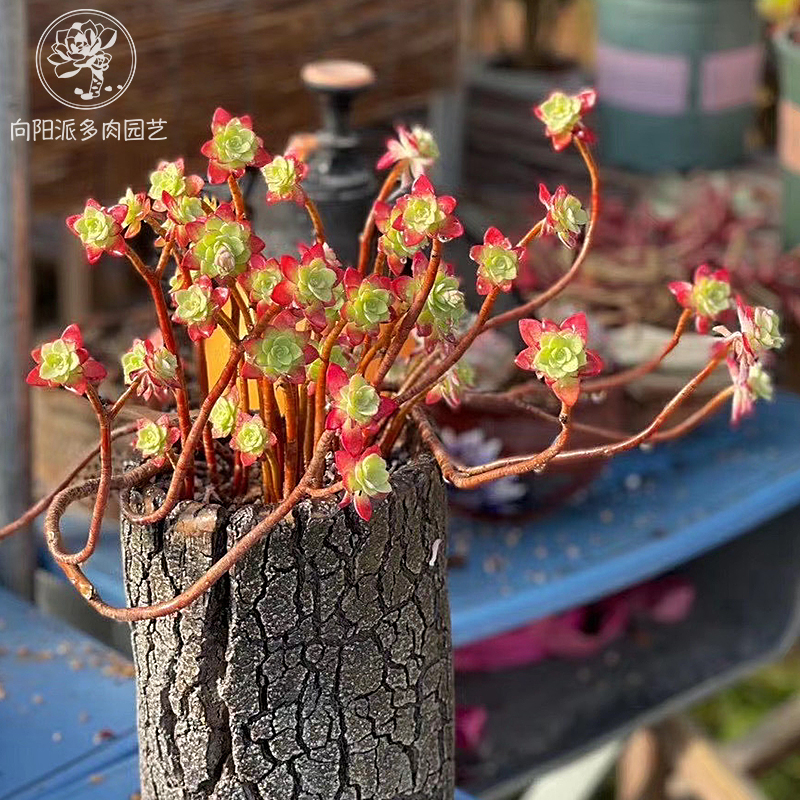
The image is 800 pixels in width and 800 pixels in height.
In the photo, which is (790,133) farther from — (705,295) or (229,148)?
(229,148)

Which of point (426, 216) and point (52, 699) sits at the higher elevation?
point (426, 216)

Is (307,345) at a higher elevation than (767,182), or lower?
higher

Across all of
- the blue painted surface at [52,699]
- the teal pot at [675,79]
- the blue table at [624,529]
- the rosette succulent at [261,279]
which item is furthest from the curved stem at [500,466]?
the teal pot at [675,79]

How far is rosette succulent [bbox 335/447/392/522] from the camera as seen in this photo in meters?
0.48

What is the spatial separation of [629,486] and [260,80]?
72 centimetres

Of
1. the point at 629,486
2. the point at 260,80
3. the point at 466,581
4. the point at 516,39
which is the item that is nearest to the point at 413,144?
the point at 466,581

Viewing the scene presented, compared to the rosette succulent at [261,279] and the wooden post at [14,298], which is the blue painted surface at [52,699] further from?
the rosette succulent at [261,279]

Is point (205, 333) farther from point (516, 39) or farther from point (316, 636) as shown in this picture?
point (516, 39)

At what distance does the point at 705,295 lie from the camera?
23.7 inches

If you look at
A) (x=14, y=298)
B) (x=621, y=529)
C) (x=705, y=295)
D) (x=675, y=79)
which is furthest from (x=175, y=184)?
(x=675, y=79)

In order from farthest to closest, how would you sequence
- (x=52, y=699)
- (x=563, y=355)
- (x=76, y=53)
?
(x=76, y=53) < (x=52, y=699) < (x=563, y=355)

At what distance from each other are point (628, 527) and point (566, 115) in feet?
2.03

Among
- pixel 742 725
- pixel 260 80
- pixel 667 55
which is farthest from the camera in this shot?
pixel 742 725

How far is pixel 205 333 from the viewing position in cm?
51
